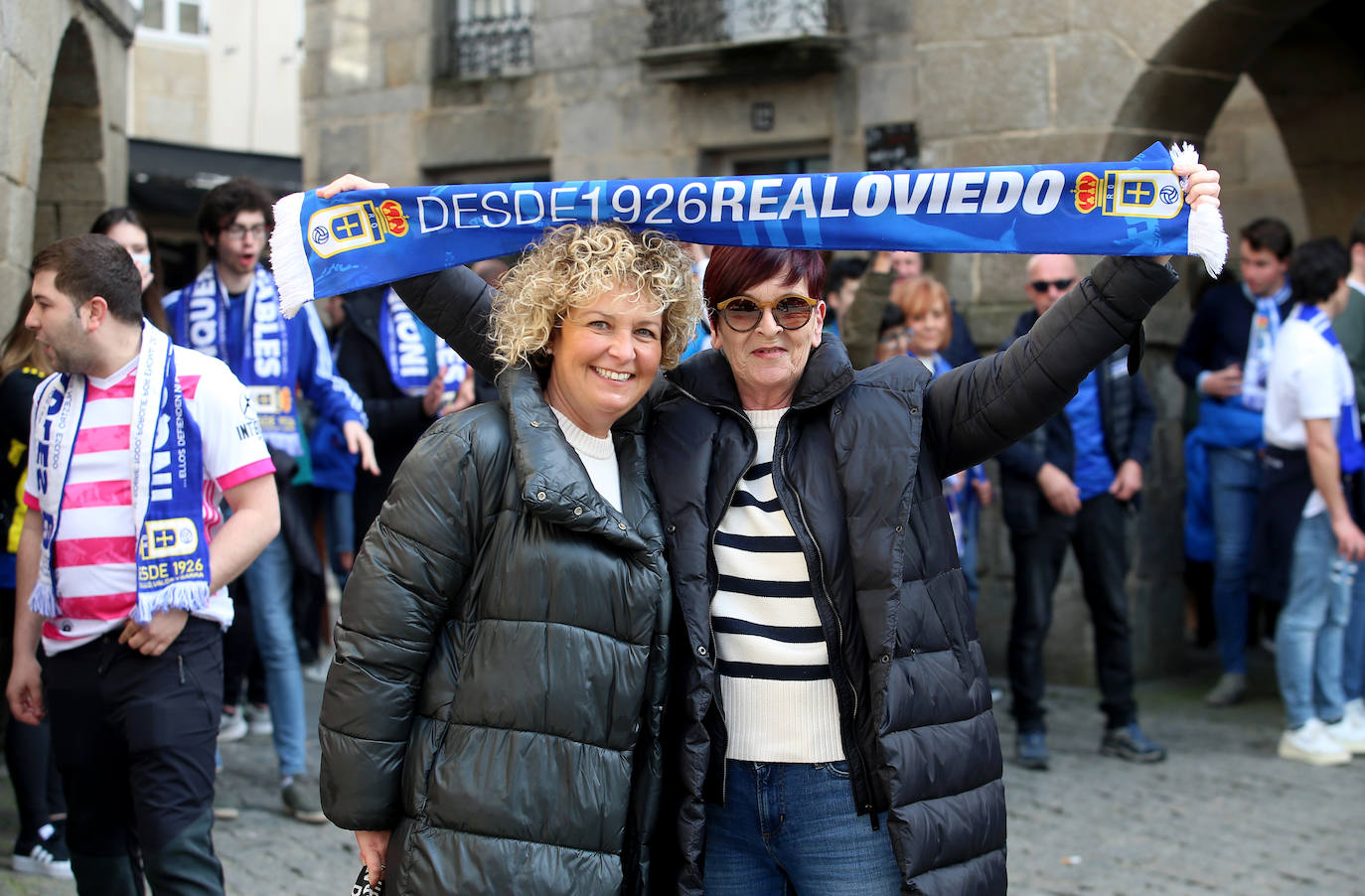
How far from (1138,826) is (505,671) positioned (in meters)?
3.67

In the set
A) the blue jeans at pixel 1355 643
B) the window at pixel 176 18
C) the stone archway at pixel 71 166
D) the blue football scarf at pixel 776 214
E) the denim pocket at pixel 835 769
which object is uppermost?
the window at pixel 176 18

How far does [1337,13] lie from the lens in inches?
390

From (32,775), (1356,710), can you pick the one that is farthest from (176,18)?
(1356,710)

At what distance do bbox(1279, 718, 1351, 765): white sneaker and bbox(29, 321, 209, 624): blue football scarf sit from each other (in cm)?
486

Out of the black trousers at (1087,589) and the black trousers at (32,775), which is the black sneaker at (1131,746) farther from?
the black trousers at (32,775)

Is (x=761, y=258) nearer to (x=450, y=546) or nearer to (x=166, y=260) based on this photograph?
(x=450, y=546)

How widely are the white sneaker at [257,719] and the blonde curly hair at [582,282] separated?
14.5ft

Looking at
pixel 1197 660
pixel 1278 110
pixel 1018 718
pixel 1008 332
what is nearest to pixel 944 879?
pixel 1018 718

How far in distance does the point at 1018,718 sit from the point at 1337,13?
621 cm

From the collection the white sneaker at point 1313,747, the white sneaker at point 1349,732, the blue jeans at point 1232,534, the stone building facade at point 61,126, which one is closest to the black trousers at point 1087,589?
the white sneaker at point 1313,747

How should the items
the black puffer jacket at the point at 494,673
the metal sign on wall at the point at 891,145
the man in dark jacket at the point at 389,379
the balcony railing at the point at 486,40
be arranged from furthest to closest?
the balcony railing at the point at 486,40
the metal sign on wall at the point at 891,145
the man in dark jacket at the point at 389,379
the black puffer jacket at the point at 494,673

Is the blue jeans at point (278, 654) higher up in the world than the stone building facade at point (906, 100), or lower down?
lower down

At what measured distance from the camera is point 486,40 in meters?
10.3

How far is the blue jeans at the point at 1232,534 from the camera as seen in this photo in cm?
736
